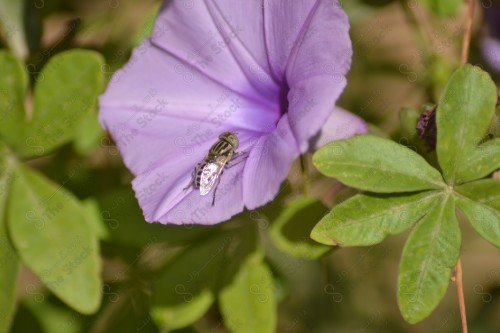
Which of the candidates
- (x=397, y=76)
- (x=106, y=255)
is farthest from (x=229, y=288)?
(x=397, y=76)

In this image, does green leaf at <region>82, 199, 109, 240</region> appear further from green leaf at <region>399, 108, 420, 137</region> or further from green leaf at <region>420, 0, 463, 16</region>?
green leaf at <region>420, 0, 463, 16</region>

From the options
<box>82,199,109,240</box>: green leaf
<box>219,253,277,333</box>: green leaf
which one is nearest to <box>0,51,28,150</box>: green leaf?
<box>82,199,109,240</box>: green leaf

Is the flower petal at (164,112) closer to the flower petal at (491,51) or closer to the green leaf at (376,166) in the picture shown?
the green leaf at (376,166)

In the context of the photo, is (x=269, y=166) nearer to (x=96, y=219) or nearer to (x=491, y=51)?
(x=96, y=219)

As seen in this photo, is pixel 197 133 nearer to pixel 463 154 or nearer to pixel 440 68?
pixel 463 154

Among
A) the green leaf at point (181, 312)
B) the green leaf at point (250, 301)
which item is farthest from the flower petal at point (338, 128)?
the green leaf at point (181, 312)

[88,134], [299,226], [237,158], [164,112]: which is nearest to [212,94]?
[164,112]
